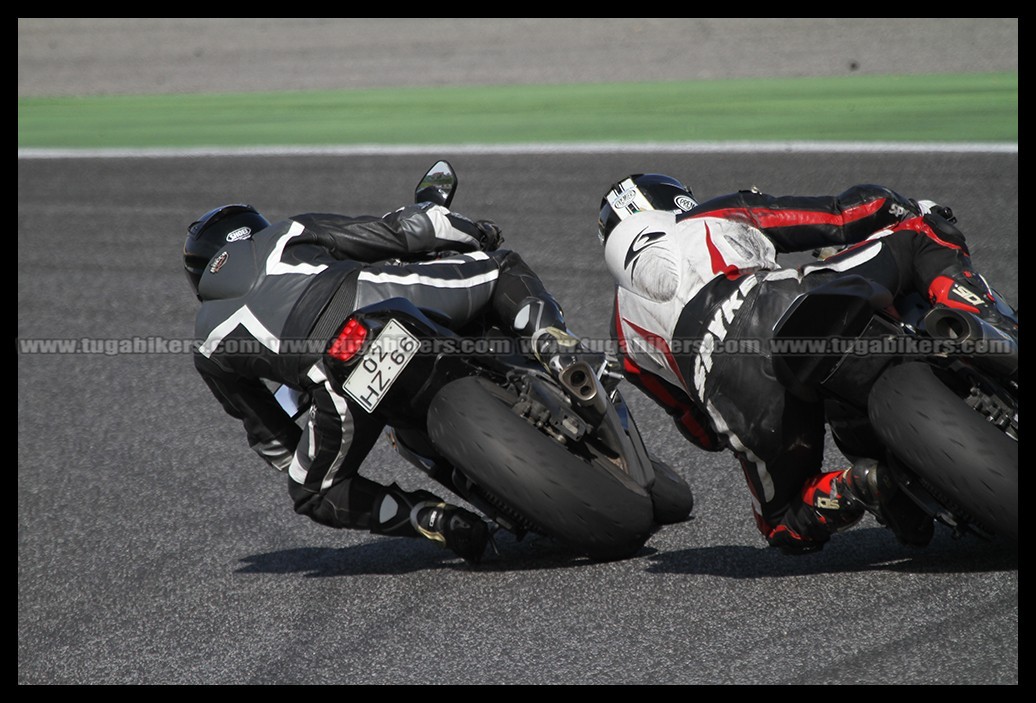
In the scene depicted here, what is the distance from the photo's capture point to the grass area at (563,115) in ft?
34.1

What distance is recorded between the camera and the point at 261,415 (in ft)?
14.0

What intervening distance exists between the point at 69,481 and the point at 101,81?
503 inches

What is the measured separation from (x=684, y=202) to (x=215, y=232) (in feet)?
5.08

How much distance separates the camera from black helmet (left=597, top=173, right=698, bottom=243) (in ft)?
12.7

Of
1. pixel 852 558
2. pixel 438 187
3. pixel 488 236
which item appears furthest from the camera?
pixel 438 187

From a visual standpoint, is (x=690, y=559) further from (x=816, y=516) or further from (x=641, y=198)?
(x=641, y=198)

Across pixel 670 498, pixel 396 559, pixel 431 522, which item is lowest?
pixel 396 559

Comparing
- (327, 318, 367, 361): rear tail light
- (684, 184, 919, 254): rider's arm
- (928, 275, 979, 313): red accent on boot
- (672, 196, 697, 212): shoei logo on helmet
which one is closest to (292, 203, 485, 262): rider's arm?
(327, 318, 367, 361): rear tail light

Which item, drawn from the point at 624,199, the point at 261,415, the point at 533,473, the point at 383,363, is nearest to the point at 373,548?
the point at 261,415

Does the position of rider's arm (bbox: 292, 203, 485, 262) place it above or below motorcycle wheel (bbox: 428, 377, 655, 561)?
above

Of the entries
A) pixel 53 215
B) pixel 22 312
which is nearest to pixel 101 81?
pixel 53 215

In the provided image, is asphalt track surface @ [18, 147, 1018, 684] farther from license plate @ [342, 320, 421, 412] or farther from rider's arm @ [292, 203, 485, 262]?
rider's arm @ [292, 203, 485, 262]

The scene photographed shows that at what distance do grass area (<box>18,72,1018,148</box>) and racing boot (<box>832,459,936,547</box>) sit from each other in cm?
640
